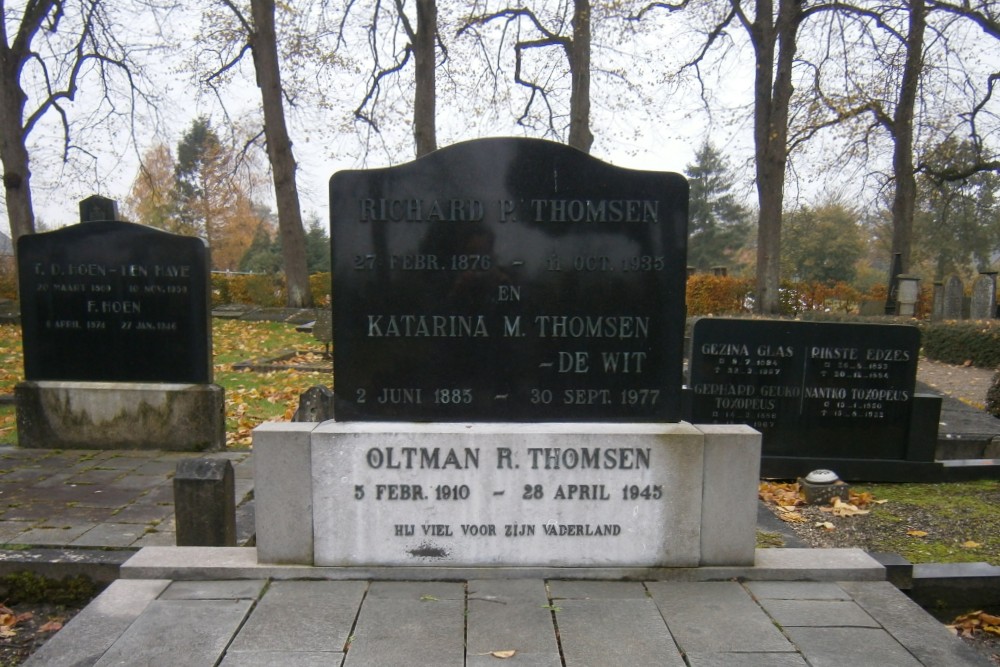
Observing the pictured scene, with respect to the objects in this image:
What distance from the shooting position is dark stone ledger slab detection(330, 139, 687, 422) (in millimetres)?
3562

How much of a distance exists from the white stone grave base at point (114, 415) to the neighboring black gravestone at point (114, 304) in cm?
14

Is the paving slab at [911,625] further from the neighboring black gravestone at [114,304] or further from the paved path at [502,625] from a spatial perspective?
the neighboring black gravestone at [114,304]

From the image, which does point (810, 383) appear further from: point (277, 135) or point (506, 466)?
point (277, 135)

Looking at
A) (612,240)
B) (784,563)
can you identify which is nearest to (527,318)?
(612,240)

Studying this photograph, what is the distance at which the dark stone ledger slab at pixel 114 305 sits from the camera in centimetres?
651

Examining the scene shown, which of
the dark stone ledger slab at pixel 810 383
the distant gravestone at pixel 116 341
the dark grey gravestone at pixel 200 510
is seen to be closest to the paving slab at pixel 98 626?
the dark grey gravestone at pixel 200 510

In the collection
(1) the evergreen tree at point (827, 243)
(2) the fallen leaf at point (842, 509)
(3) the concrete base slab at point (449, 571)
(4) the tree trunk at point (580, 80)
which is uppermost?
(4) the tree trunk at point (580, 80)

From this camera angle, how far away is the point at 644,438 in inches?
140

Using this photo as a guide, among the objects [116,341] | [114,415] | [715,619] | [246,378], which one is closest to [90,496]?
[114,415]

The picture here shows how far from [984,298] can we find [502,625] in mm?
22983

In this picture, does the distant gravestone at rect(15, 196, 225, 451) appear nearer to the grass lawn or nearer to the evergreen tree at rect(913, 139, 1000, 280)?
the grass lawn

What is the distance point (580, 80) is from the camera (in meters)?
19.8

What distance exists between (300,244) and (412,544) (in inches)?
766

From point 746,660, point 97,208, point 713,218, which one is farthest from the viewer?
point 713,218
